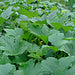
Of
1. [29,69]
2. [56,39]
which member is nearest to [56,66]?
[29,69]

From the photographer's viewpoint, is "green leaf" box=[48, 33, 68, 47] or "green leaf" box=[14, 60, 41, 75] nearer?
"green leaf" box=[14, 60, 41, 75]

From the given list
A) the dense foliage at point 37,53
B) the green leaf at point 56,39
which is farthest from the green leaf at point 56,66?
the green leaf at point 56,39

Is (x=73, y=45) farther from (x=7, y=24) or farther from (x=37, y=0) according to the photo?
(x=37, y=0)

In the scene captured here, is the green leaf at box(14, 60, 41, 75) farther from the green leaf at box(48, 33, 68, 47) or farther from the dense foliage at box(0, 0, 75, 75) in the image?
the green leaf at box(48, 33, 68, 47)

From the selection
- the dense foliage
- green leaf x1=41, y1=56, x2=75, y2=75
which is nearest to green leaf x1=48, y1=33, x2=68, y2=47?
the dense foliage

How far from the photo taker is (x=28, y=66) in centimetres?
96

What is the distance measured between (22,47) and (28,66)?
0.24 metres

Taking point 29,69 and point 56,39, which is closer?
point 29,69

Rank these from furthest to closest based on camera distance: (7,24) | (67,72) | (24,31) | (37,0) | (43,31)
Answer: (37,0)
(7,24)
(24,31)
(43,31)
(67,72)

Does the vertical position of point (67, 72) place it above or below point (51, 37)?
below

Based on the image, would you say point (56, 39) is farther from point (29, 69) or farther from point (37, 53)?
point (29, 69)

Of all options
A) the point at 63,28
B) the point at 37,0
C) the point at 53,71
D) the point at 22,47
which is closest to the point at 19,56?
the point at 22,47

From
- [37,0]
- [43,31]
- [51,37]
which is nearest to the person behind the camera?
[51,37]

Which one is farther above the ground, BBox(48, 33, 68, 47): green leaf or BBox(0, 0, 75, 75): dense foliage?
BBox(48, 33, 68, 47): green leaf
